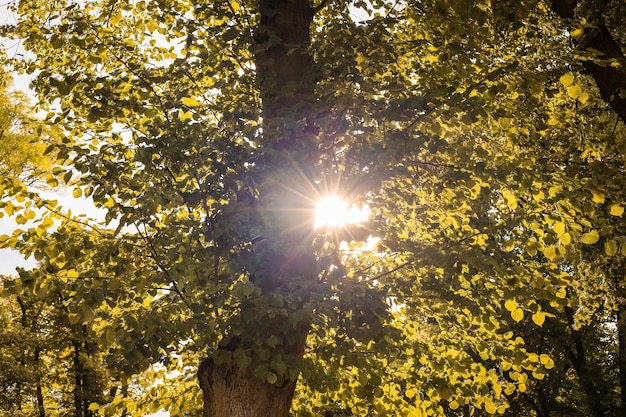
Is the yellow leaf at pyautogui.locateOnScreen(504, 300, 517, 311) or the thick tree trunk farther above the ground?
the thick tree trunk

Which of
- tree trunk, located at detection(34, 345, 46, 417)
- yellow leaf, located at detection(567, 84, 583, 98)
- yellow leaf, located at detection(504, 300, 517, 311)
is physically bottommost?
yellow leaf, located at detection(504, 300, 517, 311)

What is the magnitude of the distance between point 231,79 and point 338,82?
1.25 metres

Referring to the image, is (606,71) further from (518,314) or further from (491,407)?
(491,407)

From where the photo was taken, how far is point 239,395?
4.19 metres

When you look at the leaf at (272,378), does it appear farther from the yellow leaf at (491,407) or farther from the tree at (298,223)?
the yellow leaf at (491,407)

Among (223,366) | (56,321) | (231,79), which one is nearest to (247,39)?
(231,79)

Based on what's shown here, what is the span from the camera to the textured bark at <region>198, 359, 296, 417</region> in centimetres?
418

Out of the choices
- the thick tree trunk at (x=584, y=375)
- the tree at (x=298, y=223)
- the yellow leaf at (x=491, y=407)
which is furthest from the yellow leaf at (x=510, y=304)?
the thick tree trunk at (x=584, y=375)

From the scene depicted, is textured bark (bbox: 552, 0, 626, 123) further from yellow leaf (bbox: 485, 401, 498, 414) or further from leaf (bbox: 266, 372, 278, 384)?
leaf (bbox: 266, 372, 278, 384)

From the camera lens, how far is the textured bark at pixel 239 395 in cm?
418

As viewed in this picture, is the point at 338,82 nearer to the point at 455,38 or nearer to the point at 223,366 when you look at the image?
the point at 455,38

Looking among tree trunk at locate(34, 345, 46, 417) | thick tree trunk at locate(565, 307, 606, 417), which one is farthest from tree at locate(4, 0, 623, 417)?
tree trunk at locate(34, 345, 46, 417)

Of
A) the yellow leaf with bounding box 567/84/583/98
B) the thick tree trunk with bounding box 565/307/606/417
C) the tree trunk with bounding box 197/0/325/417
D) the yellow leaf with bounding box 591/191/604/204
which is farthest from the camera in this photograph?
the thick tree trunk with bounding box 565/307/606/417

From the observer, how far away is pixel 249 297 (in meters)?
3.80
